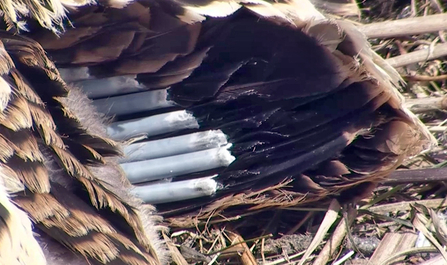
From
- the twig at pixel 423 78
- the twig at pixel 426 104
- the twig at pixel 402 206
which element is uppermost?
the twig at pixel 423 78

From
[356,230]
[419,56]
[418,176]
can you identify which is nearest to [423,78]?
[419,56]

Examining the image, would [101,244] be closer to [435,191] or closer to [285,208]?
[285,208]

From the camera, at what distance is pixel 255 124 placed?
5.39 ft

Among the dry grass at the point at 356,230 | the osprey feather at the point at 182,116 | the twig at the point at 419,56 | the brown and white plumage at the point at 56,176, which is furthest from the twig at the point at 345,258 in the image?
the twig at the point at 419,56

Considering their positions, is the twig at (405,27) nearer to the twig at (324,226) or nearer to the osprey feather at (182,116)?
the osprey feather at (182,116)

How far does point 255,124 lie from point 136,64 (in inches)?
11.2

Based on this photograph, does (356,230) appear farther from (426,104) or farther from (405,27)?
(405,27)

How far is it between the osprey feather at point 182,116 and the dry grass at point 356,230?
0.06m

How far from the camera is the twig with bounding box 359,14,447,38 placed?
203cm

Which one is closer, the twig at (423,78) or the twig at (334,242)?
the twig at (334,242)

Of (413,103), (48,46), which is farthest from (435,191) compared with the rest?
(48,46)

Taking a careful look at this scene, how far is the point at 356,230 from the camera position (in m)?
1.79

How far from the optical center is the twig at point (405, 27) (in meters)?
2.03

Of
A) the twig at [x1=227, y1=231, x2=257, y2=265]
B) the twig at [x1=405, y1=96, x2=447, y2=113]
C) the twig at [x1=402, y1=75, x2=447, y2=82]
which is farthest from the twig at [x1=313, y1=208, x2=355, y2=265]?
the twig at [x1=402, y1=75, x2=447, y2=82]
